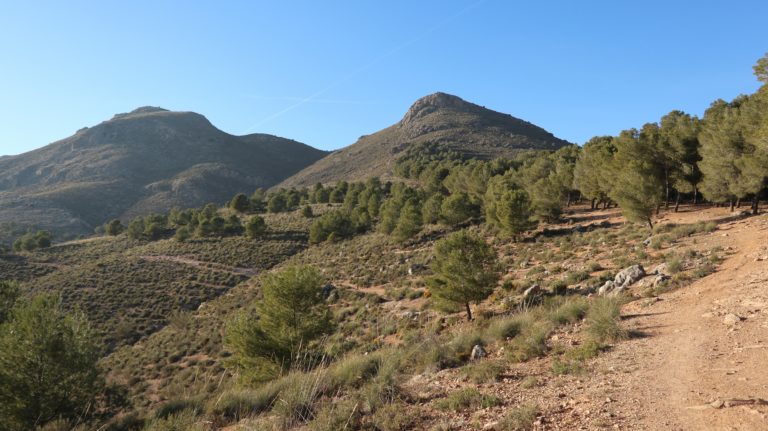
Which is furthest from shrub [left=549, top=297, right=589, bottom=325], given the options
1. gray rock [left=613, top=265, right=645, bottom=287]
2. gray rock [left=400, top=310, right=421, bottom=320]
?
gray rock [left=400, top=310, right=421, bottom=320]

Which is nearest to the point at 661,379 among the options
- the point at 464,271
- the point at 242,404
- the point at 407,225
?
the point at 242,404

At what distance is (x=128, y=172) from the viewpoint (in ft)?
458

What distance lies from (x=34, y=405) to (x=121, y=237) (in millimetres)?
71784

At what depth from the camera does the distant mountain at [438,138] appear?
355 feet

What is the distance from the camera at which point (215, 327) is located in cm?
2839

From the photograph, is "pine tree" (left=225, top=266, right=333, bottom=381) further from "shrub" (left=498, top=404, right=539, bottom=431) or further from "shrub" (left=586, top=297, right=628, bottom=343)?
"shrub" (left=498, top=404, right=539, bottom=431)

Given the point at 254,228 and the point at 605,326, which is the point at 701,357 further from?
the point at 254,228

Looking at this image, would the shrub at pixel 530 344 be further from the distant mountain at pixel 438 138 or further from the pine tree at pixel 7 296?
the distant mountain at pixel 438 138

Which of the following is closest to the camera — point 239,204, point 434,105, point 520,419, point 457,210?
point 520,419

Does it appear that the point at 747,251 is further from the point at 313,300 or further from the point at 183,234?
the point at 183,234

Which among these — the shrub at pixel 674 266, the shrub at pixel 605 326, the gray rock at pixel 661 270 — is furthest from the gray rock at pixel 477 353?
the shrub at pixel 674 266

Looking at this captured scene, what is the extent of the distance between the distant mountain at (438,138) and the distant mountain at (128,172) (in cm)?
3829

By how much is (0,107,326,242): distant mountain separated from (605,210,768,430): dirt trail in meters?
106

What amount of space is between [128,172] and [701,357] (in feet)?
558
